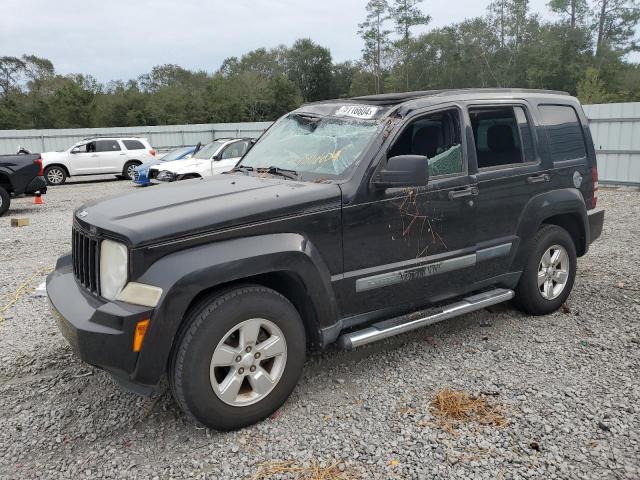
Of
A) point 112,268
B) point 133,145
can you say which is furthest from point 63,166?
point 112,268

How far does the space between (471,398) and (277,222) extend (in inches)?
67.4

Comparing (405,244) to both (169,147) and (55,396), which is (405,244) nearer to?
(55,396)

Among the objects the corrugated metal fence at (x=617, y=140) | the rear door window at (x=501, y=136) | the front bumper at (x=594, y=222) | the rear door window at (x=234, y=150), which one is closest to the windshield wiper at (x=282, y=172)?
the rear door window at (x=501, y=136)

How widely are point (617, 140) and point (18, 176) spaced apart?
1407cm

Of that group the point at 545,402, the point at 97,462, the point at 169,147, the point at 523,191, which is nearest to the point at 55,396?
the point at 97,462

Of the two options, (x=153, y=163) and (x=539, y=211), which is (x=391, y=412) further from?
(x=153, y=163)

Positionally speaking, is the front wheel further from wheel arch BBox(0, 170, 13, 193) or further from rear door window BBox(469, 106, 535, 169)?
rear door window BBox(469, 106, 535, 169)

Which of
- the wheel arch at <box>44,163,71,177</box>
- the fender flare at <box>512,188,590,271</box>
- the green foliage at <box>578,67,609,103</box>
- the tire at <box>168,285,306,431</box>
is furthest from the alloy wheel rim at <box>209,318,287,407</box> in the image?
the green foliage at <box>578,67,609,103</box>

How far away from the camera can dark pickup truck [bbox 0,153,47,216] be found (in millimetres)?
11492

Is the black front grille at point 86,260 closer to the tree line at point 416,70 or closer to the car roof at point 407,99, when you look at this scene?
the car roof at point 407,99

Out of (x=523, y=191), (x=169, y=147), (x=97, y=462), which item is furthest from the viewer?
(x=169, y=147)

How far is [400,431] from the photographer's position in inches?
123

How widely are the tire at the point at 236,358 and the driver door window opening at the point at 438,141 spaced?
160 centimetres

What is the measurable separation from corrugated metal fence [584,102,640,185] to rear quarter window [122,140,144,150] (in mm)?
15432
